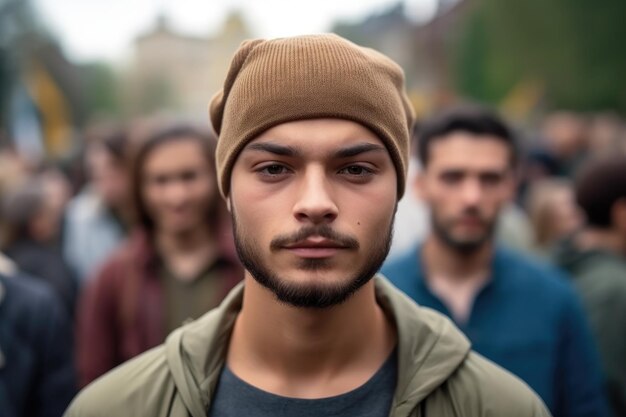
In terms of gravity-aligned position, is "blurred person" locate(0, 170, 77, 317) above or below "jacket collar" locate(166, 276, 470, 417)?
below

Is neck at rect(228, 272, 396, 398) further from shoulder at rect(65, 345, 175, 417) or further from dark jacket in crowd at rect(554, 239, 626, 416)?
dark jacket in crowd at rect(554, 239, 626, 416)

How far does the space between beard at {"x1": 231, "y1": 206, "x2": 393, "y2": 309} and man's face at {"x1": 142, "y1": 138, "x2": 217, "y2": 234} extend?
7.17 feet

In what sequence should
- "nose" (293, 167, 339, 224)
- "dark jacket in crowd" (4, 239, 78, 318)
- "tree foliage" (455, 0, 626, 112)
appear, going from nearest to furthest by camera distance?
"nose" (293, 167, 339, 224)
"dark jacket in crowd" (4, 239, 78, 318)
"tree foliage" (455, 0, 626, 112)

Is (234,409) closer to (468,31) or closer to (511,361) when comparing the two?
(511,361)

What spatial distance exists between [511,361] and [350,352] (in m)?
1.41

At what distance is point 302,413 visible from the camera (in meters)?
2.38

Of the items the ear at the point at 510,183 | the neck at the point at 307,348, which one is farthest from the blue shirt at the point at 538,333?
the neck at the point at 307,348

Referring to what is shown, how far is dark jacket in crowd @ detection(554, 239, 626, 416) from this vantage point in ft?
14.0

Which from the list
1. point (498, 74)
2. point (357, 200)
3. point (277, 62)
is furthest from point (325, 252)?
point (498, 74)

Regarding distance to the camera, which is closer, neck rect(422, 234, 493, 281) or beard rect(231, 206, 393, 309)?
beard rect(231, 206, 393, 309)

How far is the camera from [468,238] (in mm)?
4105

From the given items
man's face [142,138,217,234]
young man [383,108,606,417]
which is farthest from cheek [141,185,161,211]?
young man [383,108,606,417]

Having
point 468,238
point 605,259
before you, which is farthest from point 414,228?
point 468,238

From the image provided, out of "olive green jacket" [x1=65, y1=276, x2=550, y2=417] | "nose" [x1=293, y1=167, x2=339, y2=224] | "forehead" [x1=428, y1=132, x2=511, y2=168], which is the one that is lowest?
"forehead" [x1=428, y1=132, x2=511, y2=168]
